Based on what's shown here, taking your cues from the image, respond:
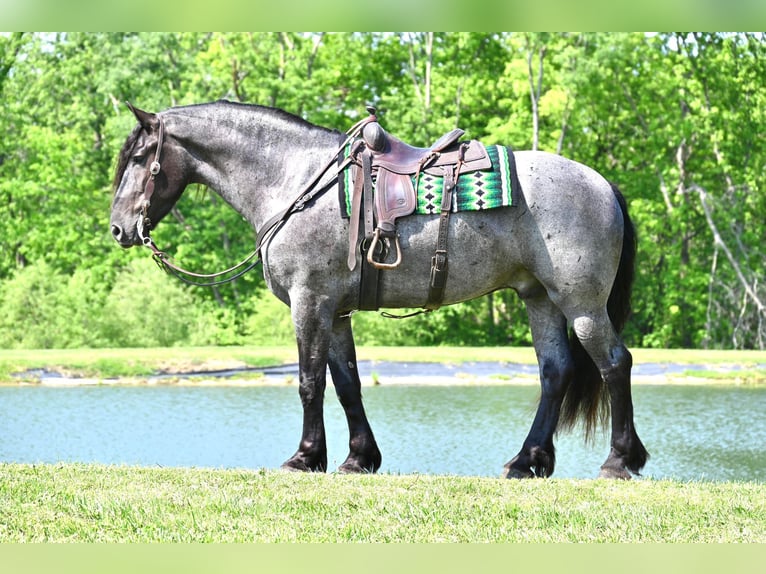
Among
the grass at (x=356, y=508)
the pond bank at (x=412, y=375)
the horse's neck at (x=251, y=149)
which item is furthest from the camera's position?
the pond bank at (x=412, y=375)

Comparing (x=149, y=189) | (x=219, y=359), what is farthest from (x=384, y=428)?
(x=219, y=359)

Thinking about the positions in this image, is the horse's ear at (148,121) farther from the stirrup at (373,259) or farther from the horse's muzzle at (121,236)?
the stirrup at (373,259)

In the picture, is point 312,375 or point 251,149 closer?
point 312,375

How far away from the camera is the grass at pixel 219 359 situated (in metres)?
13.9

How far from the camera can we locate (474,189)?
5.70 meters

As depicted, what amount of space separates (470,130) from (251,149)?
20.1 m

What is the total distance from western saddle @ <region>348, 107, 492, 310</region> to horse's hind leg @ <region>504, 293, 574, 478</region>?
0.71 metres

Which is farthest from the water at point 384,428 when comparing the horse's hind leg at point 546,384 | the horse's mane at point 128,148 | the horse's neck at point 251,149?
the horse's mane at point 128,148

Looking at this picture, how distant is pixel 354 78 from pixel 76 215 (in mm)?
7657

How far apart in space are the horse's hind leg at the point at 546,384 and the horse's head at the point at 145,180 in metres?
2.26

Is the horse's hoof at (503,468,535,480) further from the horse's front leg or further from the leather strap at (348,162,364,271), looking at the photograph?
the leather strap at (348,162,364,271)

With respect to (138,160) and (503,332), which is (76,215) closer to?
(503,332)

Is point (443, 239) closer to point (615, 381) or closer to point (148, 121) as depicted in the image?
point (615, 381)

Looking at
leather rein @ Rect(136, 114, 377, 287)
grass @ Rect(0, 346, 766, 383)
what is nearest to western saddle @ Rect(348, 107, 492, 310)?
leather rein @ Rect(136, 114, 377, 287)
